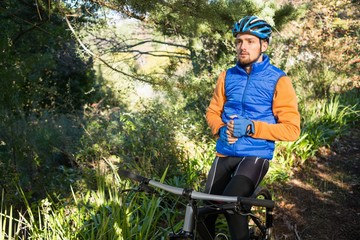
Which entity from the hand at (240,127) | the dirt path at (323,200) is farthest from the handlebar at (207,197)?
the dirt path at (323,200)

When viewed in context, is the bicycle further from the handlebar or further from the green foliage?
the green foliage

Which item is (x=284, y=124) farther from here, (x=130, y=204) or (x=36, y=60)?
(x=36, y=60)

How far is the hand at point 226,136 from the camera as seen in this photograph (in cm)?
269

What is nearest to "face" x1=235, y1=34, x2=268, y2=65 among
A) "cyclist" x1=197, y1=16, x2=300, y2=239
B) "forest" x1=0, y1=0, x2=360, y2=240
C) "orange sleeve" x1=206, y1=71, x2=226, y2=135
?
"cyclist" x1=197, y1=16, x2=300, y2=239

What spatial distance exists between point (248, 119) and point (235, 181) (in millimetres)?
417

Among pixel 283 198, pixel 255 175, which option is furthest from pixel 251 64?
pixel 283 198

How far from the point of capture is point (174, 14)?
4.90 metres

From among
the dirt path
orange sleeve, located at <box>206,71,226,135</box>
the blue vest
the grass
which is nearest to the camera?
the blue vest

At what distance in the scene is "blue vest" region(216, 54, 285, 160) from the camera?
2697 millimetres

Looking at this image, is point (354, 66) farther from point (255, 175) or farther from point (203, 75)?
point (255, 175)

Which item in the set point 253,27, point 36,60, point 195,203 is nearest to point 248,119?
point 253,27

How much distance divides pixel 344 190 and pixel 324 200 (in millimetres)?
518

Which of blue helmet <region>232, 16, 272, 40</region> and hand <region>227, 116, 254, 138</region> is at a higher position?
blue helmet <region>232, 16, 272, 40</region>

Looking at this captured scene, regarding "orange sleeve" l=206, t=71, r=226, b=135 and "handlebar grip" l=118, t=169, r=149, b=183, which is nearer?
"handlebar grip" l=118, t=169, r=149, b=183
